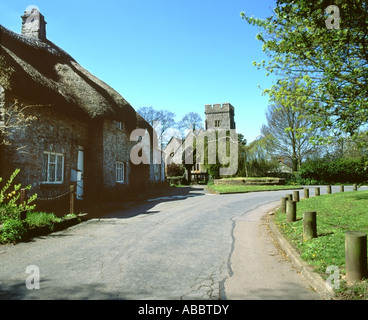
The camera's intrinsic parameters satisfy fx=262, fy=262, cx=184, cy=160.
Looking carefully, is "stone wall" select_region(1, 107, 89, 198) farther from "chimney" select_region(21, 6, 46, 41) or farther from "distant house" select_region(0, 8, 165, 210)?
"chimney" select_region(21, 6, 46, 41)

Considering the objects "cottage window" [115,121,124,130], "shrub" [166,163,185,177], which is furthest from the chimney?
"shrub" [166,163,185,177]

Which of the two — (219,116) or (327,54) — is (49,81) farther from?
(219,116)

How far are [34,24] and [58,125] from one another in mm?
7189

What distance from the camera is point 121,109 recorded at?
1576cm

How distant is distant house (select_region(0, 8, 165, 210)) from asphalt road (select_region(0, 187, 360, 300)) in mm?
3831

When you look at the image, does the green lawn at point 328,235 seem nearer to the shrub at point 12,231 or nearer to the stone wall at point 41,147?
the shrub at point 12,231

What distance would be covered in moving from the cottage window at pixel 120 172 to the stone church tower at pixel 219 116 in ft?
138

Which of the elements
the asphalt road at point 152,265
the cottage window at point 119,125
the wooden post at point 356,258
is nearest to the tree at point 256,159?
the cottage window at point 119,125

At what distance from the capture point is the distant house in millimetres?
9406
